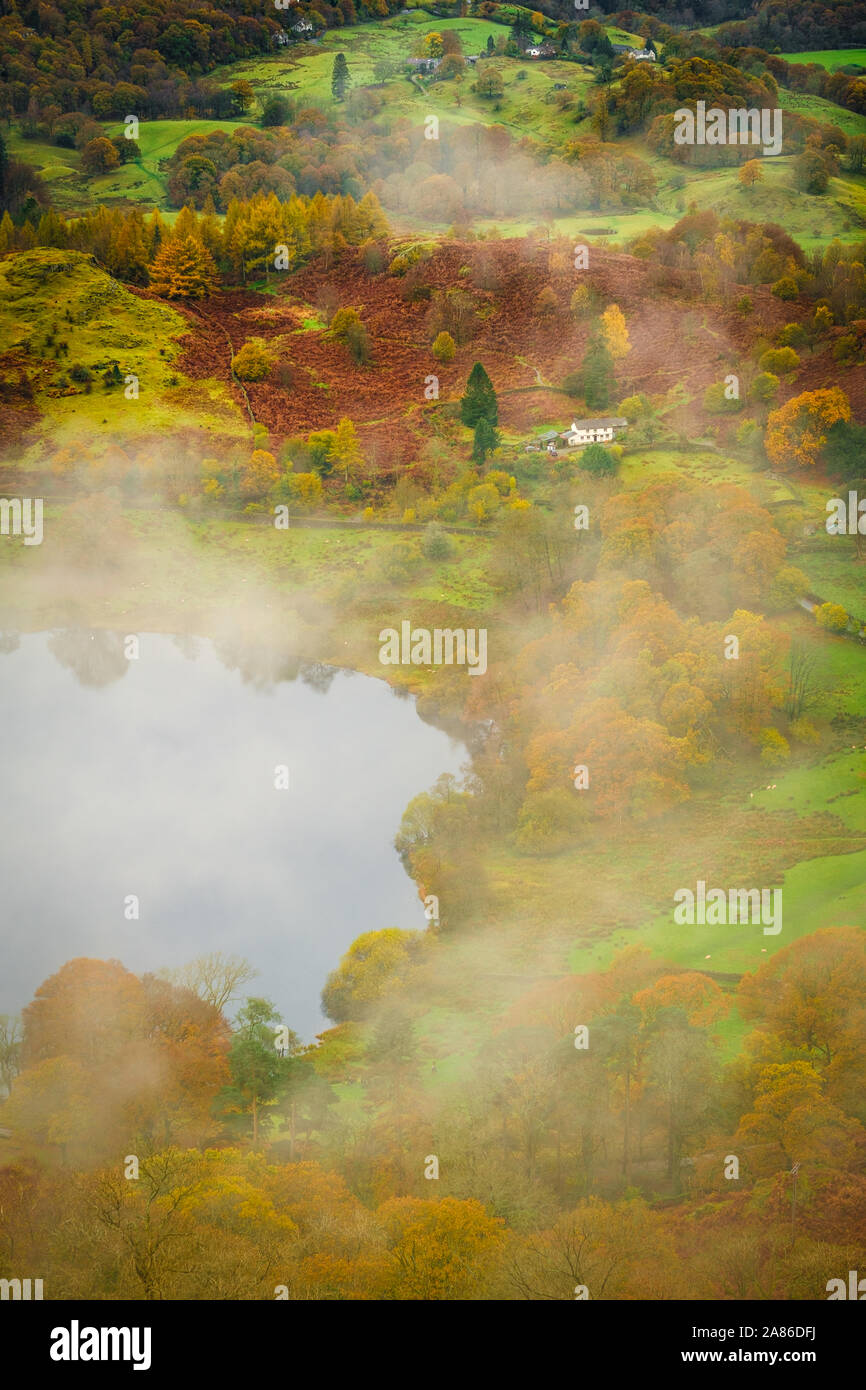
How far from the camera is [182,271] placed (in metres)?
110

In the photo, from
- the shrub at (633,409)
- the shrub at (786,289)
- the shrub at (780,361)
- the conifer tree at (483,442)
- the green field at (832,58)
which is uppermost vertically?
the green field at (832,58)

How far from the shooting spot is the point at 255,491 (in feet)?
270

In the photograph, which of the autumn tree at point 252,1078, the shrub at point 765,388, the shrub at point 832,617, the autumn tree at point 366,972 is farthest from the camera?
the shrub at point 765,388

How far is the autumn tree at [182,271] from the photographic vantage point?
357 ft

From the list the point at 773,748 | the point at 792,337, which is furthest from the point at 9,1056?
the point at 792,337

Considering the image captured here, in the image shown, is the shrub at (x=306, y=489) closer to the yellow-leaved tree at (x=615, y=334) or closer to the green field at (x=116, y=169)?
the yellow-leaved tree at (x=615, y=334)

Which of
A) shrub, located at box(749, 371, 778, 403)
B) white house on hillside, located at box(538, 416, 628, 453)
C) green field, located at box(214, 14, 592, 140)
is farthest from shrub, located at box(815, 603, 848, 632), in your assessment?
green field, located at box(214, 14, 592, 140)

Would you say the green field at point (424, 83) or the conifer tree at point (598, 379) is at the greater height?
the green field at point (424, 83)

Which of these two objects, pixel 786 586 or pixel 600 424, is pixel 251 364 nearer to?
pixel 600 424

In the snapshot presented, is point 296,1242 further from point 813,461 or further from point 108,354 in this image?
point 108,354

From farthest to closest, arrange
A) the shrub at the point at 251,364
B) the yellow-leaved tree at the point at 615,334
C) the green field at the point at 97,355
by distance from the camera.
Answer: the shrub at the point at 251,364 → the yellow-leaved tree at the point at 615,334 → the green field at the point at 97,355

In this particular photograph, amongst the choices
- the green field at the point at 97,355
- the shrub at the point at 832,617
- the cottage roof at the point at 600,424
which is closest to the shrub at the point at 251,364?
the green field at the point at 97,355

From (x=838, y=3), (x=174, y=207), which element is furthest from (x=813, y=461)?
(x=838, y=3)

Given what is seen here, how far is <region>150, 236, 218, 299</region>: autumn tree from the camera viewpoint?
109 metres
